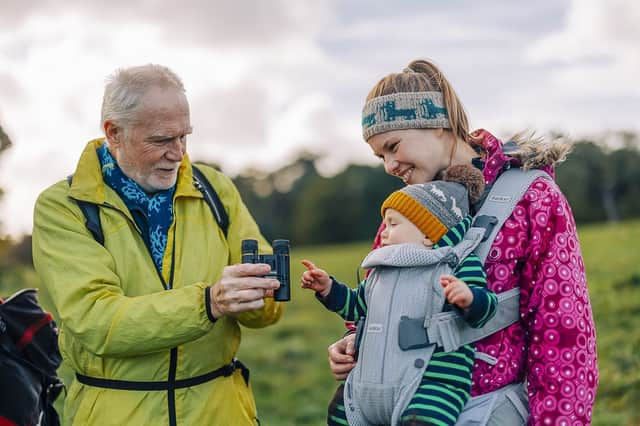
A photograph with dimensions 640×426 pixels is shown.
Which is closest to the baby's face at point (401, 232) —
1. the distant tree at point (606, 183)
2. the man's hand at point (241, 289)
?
the man's hand at point (241, 289)

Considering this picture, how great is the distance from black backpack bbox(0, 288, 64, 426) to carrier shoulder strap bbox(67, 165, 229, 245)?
847mm

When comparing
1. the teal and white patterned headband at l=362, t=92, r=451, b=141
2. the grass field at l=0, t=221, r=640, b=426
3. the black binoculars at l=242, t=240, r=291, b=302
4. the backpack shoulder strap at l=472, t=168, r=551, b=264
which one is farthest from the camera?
the grass field at l=0, t=221, r=640, b=426

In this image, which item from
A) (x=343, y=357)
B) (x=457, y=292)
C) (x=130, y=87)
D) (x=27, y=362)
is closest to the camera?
(x=457, y=292)

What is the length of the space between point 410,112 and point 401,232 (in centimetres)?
55

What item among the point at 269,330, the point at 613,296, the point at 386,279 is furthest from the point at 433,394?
the point at 269,330

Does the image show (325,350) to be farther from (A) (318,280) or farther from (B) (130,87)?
(A) (318,280)

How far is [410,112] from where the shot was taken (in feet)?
11.6

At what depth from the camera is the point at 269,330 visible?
17.4 m

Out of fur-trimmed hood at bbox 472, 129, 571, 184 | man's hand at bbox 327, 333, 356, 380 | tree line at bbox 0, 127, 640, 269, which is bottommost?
tree line at bbox 0, 127, 640, 269

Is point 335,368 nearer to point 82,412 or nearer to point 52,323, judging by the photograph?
point 82,412

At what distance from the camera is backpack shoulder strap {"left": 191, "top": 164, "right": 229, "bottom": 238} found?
4.27m

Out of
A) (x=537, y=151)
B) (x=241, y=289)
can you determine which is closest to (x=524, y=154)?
(x=537, y=151)

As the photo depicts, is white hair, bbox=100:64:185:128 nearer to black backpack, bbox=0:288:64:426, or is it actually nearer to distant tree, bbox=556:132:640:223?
black backpack, bbox=0:288:64:426

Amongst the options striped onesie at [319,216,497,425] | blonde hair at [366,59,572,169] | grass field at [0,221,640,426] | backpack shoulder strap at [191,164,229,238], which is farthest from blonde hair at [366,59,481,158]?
grass field at [0,221,640,426]
